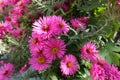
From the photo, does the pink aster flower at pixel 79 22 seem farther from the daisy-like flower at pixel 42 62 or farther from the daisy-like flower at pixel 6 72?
the daisy-like flower at pixel 6 72

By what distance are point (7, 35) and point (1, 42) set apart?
167 millimetres

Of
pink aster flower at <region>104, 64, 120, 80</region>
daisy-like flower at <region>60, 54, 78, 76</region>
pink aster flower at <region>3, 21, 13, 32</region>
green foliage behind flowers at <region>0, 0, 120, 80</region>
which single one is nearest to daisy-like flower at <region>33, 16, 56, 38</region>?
green foliage behind flowers at <region>0, 0, 120, 80</region>

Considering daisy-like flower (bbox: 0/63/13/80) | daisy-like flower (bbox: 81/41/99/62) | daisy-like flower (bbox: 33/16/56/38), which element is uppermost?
daisy-like flower (bbox: 33/16/56/38)

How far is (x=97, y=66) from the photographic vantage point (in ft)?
3.90

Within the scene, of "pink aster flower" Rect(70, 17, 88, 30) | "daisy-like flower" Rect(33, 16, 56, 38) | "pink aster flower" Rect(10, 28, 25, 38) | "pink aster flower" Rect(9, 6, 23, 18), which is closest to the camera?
"daisy-like flower" Rect(33, 16, 56, 38)

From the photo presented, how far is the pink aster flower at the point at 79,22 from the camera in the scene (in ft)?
4.23

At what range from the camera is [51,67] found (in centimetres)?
128

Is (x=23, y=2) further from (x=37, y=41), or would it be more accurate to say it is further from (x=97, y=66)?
(x=97, y=66)

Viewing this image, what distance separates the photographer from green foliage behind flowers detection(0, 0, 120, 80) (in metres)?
1.18

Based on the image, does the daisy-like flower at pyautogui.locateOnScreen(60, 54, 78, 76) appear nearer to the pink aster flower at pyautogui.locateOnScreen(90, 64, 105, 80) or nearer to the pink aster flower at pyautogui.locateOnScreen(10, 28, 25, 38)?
the pink aster flower at pyautogui.locateOnScreen(90, 64, 105, 80)

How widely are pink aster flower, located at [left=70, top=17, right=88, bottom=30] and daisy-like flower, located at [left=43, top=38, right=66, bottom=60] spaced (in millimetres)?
131

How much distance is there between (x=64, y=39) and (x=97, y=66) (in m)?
0.19

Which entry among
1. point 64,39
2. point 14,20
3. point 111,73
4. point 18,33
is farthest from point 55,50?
point 14,20

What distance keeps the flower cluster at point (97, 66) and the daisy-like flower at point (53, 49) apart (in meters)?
0.09
